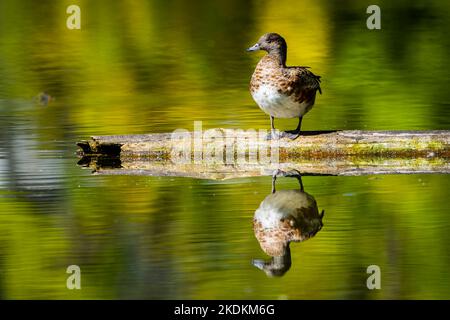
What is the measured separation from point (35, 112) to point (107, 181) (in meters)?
4.78

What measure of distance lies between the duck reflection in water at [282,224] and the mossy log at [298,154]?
91cm

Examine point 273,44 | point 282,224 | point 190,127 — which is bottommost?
point 282,224

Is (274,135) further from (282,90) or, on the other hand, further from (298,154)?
(282,90)

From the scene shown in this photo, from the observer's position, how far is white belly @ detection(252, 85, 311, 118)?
1209 centimetres

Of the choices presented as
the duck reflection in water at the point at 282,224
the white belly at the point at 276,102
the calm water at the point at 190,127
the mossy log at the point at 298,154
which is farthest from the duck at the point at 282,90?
the duck reflection in water at the point at 282,224

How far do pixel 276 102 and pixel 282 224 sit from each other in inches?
95.4

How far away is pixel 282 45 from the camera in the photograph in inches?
500

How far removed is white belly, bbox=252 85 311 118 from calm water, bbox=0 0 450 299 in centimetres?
92

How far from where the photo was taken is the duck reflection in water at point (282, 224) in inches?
351

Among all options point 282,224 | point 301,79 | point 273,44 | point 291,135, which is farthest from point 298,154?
point 282,224

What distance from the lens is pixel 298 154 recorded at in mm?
12133

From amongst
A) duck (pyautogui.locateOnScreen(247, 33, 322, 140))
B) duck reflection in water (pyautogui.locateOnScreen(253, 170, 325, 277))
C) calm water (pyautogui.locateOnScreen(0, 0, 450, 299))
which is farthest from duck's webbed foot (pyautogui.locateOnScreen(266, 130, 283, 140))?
duck reflection in water (pyautogui.locateOnScreen(253, 170, 325, 277))

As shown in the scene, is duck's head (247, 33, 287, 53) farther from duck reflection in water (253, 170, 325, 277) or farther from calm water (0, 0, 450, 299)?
duck reflection in water (253, 170, 325, 277)

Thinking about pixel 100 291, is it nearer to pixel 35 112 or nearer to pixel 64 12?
pixel 35 112
